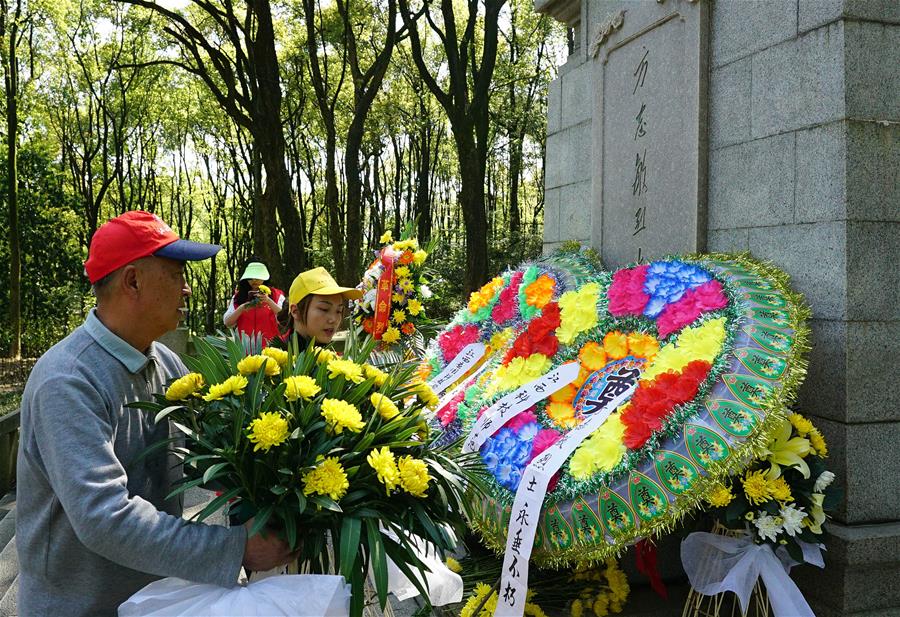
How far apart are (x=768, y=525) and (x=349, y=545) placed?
5.53 ft

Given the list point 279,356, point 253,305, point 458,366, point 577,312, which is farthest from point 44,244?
point 279,356

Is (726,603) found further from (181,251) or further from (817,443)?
(181,251)

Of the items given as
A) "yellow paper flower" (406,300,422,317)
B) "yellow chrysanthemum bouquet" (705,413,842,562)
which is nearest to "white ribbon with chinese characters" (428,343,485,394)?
"yellow paper flower" (406,300,422,317)

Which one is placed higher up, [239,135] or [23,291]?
[239,135]

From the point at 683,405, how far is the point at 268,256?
408 inches

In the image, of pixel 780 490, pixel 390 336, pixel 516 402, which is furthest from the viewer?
pixel 390 336

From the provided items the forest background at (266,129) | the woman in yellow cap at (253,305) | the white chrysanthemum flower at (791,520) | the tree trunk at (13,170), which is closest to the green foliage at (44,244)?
the forest background at (266,129)

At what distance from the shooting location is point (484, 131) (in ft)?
49.4

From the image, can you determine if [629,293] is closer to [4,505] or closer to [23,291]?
[4,505]

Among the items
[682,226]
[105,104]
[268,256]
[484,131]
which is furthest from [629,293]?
[105,104]

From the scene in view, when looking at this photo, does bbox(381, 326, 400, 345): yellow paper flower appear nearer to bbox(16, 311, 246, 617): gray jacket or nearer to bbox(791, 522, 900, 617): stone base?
bbox(791, 522, 900, 617): stone base

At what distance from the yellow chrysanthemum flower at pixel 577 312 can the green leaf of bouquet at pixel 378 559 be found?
83.6 inches

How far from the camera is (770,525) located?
2.65 meters

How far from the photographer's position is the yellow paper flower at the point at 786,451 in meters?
2.72
